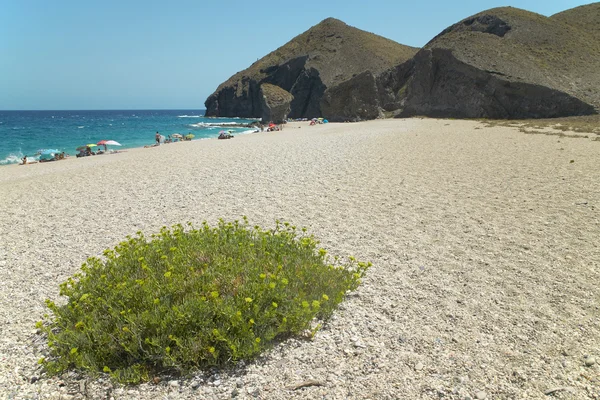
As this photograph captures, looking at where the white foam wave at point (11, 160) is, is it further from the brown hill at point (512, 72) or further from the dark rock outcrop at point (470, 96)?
the brown hill at point (512, 72)

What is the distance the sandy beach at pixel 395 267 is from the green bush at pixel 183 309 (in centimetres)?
19

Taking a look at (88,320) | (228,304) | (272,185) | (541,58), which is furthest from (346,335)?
(541,58)

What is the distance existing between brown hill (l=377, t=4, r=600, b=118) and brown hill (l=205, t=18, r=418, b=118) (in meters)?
25.5

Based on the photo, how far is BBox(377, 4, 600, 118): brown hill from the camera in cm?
4409

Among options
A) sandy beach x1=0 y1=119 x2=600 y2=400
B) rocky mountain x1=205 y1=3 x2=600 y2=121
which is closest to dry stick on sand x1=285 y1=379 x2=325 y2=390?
sandy beach x1=0 y1=119 x2=600 y2=400

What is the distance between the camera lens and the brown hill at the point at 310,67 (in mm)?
91000

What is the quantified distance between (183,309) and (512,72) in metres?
55.3

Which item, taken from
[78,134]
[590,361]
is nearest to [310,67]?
[78,134]

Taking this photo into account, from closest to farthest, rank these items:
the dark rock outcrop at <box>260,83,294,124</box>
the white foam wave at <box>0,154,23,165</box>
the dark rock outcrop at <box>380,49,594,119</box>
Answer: the white foam wave at <box>0,154,23,165</box> < the dark rock outcrop at <box>380,49,594,119</box> < the dark rock outcrop at <box>260,83,294,124</box>

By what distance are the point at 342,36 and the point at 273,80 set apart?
24385 mm

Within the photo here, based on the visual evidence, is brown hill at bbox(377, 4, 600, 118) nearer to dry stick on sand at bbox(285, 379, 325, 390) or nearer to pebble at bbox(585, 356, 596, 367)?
pebble at bbox(585, 356, 596, 367)

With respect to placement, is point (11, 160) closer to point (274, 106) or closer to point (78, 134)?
point (78, 134)

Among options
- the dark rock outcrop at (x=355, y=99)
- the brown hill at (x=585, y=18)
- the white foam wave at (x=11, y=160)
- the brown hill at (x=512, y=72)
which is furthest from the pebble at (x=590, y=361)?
the brown hill at (x=585, y=18)

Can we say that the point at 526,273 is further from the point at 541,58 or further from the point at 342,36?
the point at 342,36
